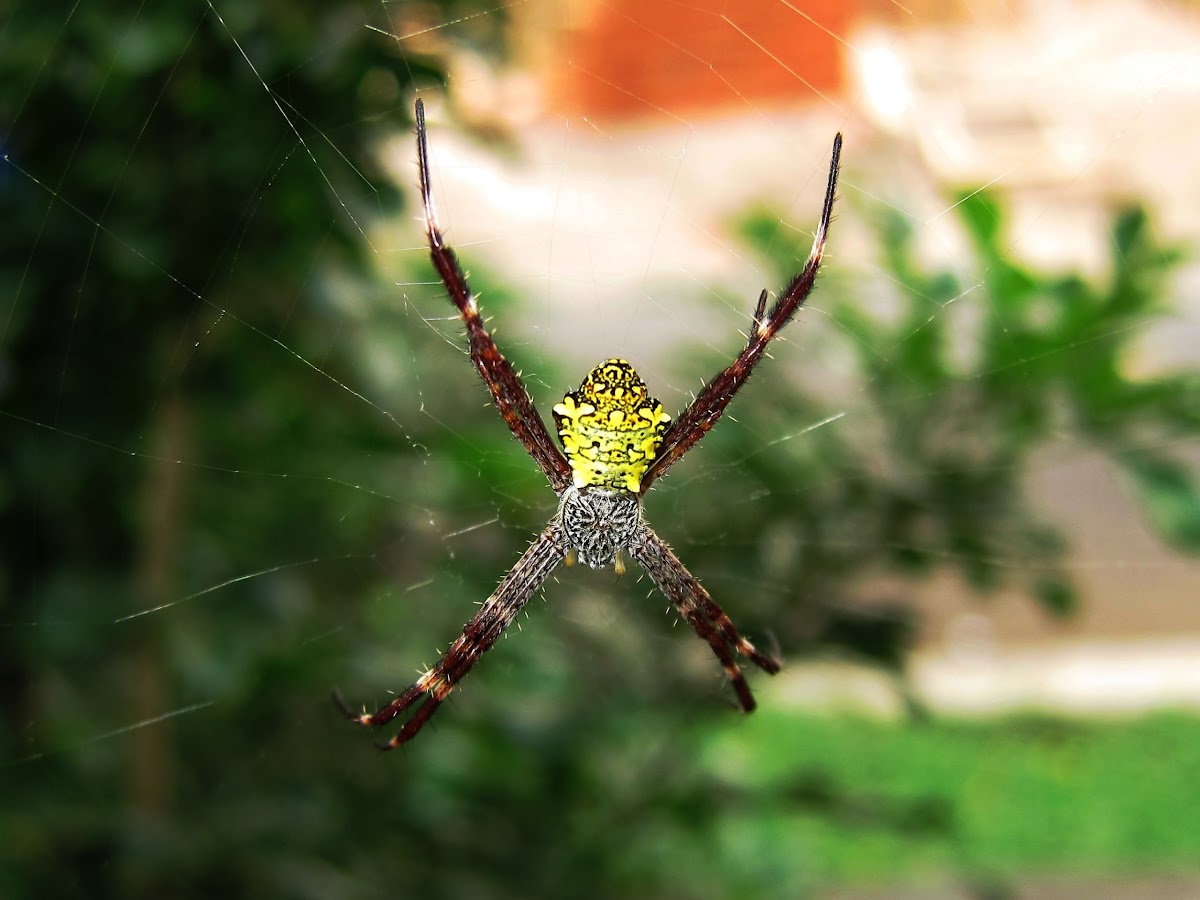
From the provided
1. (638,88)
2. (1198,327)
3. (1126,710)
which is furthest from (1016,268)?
(1198,327)

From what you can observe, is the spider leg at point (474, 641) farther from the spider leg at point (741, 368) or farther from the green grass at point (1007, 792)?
the green grass at point (1007, 792)

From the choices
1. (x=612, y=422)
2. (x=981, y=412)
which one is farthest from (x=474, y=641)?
(x=981, y=412)

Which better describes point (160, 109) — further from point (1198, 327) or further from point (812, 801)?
point (1198, 327)

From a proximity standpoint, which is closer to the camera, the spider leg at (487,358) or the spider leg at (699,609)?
the spider leg at (487,358)

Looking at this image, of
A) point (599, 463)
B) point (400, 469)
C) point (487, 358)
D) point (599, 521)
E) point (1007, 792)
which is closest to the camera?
point (487, 358)

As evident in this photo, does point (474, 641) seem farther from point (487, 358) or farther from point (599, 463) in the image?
point (487, 358)

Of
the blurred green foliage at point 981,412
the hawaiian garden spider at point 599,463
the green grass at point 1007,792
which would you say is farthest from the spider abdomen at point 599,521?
the green grass at point 1007,792
